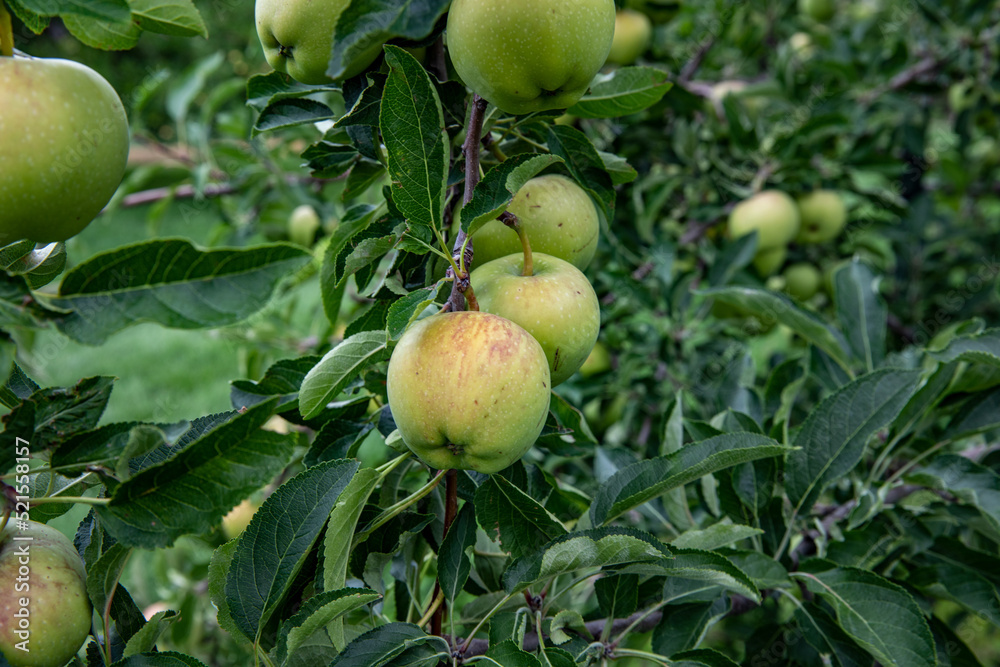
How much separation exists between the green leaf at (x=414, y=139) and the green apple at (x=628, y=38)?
4.51ft

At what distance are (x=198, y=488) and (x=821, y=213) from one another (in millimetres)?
1918

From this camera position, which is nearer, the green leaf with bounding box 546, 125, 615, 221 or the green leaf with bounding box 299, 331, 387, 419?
the green leaf with bounding box 299, 331, 387, 419

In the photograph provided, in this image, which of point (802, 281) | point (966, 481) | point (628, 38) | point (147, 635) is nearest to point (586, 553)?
point (147, 635)

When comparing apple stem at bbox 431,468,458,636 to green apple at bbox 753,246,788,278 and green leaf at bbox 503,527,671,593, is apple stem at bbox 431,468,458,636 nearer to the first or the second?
green leaf at bbox 503,527,671,593

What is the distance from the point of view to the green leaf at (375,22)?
1.99ft

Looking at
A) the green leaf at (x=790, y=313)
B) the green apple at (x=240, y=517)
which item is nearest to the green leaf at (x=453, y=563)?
the green leaf at (x=790, y=313)

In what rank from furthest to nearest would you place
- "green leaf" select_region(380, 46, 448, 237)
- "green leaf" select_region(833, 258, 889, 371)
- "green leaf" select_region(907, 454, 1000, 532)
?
"green leaf" select_region(833, 258, 889, 371), "green leaf" select_region(907, 454, 1000, 532), "green leaf" select_region(380, 46, 448, 237)

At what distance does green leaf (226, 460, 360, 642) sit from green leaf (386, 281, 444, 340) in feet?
0.51

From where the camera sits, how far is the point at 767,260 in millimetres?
2043

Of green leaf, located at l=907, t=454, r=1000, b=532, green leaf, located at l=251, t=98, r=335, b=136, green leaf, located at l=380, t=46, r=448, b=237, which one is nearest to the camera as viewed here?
green leaf, located at l=380, t=46, r=448, b=237

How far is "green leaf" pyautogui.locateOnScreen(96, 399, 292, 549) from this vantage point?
0.63 m

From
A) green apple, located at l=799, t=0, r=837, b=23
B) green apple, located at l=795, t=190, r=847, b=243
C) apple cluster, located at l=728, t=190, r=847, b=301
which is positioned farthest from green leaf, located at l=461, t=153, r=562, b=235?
green apple, located at l=799, t=0, r=837, b=23

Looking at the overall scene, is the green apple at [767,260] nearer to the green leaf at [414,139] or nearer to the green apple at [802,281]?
the green apple at [802,281]

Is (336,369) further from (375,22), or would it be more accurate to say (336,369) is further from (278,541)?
(375,22)
